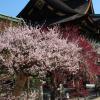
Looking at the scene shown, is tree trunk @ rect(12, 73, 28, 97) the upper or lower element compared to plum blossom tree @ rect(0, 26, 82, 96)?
lower

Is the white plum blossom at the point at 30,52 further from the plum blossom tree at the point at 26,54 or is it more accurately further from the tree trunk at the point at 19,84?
the tree trunk at the point at 19,84

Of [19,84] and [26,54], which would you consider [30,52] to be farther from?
[19,84]

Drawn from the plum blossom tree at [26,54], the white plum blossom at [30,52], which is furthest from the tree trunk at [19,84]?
the white plum blossom at [30,52]

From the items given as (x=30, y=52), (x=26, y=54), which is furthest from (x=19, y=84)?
(x=30, y=52)

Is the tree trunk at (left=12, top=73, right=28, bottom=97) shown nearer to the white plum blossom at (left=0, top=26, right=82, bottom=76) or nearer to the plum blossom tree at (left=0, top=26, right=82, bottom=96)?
the plum blossom tree at (left=0, top=26, right=82, bottom=96)

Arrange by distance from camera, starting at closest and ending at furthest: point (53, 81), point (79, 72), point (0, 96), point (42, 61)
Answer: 1. point (0, 96)
2. point (42, 61)
3. point (53, 81)
4. point (79, 72)

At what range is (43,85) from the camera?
2022 cm

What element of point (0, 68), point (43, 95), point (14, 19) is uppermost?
point (14, 19)

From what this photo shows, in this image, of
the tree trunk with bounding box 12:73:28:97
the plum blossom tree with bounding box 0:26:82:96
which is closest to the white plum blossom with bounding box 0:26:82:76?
the plum blossom tree with bounding box 0:26:82:96

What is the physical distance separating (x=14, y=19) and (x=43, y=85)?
426 cm

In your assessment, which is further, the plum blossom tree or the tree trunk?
the tree trunk

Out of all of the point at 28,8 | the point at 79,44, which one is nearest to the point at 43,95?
the point at 79,44

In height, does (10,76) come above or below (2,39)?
below

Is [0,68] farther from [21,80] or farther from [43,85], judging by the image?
[43,85]
